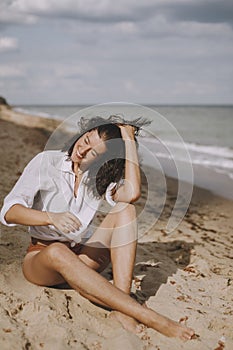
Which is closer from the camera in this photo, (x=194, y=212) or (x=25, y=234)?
(x=25, y=234)

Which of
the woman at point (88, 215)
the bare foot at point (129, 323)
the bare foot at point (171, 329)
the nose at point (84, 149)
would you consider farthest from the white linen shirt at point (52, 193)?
the bare foot at point (171, 329)

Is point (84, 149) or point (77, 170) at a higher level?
point (84, 149)

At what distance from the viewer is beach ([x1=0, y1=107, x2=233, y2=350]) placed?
259 centimetres

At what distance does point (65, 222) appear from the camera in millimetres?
2697

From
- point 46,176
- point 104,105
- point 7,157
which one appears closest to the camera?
point 46,176

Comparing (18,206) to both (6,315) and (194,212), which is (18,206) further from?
(194,212)

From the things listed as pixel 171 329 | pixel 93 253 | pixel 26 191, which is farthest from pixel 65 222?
pixel 171 329

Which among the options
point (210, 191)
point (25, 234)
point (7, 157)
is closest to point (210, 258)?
point (25, 234)

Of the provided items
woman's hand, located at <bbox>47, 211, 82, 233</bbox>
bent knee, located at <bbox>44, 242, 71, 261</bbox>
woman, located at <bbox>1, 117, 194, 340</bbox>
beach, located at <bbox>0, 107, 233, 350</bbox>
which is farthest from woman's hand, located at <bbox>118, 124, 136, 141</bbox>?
beach, located at <bbox>0, 107, 233, 350</bbox>

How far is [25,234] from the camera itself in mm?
4223

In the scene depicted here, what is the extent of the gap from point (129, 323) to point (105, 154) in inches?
40.8

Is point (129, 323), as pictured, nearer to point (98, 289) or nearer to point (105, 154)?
point (98, 289)

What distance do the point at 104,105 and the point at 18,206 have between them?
91cm

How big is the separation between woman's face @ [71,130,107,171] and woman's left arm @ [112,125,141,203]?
22cm
